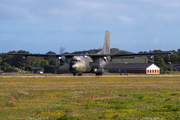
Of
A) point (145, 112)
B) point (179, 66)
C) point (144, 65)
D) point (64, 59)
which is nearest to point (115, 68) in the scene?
point (144, 65)

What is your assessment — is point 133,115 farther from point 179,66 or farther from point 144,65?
point 179,66

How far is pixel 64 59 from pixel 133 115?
4172 cm

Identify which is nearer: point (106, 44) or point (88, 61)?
point (88, 61)

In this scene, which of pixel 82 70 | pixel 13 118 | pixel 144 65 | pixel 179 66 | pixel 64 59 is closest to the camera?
pixel 13 118

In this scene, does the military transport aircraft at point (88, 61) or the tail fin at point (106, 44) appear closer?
the military transport aircraft at point (88, 61)

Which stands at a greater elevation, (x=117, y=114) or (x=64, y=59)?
(x=64, y=59)

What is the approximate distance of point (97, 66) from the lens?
5184 cm

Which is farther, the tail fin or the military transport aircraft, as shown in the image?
the tail fin

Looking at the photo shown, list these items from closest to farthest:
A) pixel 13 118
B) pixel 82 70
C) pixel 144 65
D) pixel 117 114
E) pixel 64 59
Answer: pixel 13 118 < pixel 117 114 < pixel 82 70 < pixel 64 59 < pixel 144 65

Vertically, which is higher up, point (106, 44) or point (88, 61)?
point (106, 44)

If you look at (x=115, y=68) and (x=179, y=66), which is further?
(x=179, y=66)

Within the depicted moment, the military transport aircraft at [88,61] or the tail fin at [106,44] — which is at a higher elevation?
the tail fin at [106,44]

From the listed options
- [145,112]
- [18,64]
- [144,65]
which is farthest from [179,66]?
[145,112]

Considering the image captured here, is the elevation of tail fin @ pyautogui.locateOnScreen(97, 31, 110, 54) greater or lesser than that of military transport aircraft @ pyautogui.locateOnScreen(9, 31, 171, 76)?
greater
